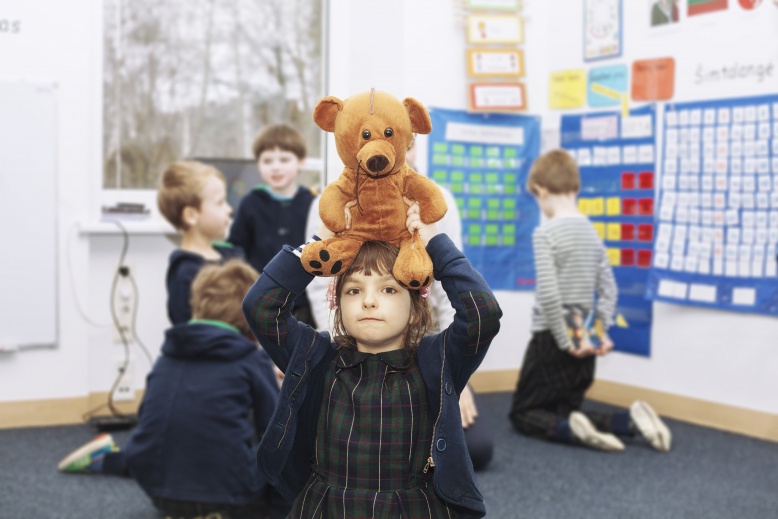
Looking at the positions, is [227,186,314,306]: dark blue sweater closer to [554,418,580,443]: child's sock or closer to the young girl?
[554,418,580,443]: child's sock

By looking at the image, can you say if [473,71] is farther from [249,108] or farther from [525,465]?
[525,465]

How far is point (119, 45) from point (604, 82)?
2.14 meters

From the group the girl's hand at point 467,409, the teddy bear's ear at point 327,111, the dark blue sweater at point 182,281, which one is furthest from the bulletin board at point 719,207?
the teddy bear's ear at point 327,111

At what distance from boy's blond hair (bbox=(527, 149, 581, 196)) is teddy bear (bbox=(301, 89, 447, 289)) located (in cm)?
213

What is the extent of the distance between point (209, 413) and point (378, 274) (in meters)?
1.07

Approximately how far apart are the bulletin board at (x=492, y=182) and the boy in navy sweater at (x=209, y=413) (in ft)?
6.55

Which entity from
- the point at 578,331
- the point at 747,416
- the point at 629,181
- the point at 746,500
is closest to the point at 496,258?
the point at 629,181

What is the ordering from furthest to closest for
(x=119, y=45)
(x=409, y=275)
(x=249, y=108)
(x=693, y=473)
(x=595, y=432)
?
(x=249, y=108) → (x=119, y=45) → (x=595, y=432) → (x=693, y=473) → (x=409, y=275)

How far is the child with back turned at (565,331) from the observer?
127 inches

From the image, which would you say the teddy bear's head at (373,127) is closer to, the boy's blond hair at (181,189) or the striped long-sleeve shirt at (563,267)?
the boy's blond hair at (181,189)

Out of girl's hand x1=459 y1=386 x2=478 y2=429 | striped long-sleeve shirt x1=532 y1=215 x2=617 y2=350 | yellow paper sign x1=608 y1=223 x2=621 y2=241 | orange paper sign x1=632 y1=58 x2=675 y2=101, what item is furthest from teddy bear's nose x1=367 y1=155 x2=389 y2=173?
yellow paper sign x1=608 y1=223 x2=621 y2=241

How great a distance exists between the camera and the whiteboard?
3.41 metres

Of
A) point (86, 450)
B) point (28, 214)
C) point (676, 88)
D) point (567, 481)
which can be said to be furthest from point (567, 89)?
point (86, 450)

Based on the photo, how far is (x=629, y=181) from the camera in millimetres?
3928
